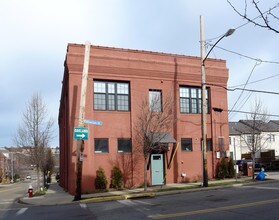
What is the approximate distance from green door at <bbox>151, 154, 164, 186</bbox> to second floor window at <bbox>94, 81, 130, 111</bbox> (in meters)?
3.92

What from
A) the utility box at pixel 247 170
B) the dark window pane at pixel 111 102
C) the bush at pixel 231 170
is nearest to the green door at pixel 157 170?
the dark window pane at pixel 111 102

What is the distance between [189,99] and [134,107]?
459 centimetres

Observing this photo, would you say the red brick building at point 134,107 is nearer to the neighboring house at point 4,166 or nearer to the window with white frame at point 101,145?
the window with white frame at point 101,145

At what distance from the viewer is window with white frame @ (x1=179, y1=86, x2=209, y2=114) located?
87.8ft

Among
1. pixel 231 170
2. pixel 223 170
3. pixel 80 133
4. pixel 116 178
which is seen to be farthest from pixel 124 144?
pixel 231 170

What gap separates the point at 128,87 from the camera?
2523 cm

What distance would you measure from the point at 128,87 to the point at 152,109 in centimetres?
313

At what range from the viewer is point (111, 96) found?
24.6m

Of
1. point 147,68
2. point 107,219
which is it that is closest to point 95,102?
point 147,68

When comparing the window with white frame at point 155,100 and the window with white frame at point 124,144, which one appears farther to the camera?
the window with white frame at point 124,144

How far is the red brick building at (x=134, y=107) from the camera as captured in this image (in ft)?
77.3

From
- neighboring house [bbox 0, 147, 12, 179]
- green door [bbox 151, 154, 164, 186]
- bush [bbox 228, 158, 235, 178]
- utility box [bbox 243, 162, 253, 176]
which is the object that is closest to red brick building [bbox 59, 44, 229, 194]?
green door [bbox 151, 154, 164, 186]

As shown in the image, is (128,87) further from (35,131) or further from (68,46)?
(35,131)

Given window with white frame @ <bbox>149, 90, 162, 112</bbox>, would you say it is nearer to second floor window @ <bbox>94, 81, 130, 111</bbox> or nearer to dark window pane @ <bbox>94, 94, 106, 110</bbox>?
second floor window @ <bbox>94, 81, 130, 111</bbox>
